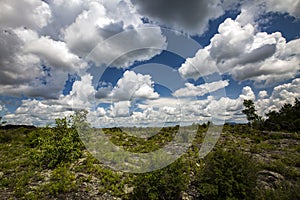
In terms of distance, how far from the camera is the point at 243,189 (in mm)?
7891

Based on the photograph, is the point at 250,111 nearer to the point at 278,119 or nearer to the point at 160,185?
the point at 278,119

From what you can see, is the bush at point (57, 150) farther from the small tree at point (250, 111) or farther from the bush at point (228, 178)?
the small tree at point (250, 111)

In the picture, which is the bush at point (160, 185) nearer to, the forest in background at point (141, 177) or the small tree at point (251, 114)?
the forest in background at point (141, 177)

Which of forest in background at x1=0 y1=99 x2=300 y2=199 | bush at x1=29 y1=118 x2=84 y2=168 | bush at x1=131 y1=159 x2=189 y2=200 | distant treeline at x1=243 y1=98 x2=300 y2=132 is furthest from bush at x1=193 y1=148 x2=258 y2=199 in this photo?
distant treeline at x1=243 y1=98 x2=300 y2=132

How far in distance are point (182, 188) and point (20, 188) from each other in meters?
7.45

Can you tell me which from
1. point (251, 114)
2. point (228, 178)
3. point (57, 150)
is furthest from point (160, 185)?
point (251, 114)

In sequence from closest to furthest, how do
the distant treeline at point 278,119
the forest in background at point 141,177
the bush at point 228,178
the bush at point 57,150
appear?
1. the bush at point 228,178
2. the forest in background at point 141,177
3. the bush at point 57,150
4. the distant treeline at point 278,119

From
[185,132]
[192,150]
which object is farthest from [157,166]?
[185,132]

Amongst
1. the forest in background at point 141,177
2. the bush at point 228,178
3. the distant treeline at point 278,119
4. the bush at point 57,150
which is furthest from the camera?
the distant treeline at point 278,119

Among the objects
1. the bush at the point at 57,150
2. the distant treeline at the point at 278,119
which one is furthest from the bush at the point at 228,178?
the distant treeline at the point at 278,119

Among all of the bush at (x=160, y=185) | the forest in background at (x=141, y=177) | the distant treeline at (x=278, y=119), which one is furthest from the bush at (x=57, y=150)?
the distant treeline at (x=278, y=119)

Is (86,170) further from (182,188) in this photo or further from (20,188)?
(182,188)

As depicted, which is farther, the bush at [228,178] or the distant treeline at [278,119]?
the distant treeline at [278,119]

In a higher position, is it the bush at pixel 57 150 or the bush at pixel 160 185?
the bush at pixel 57 150
